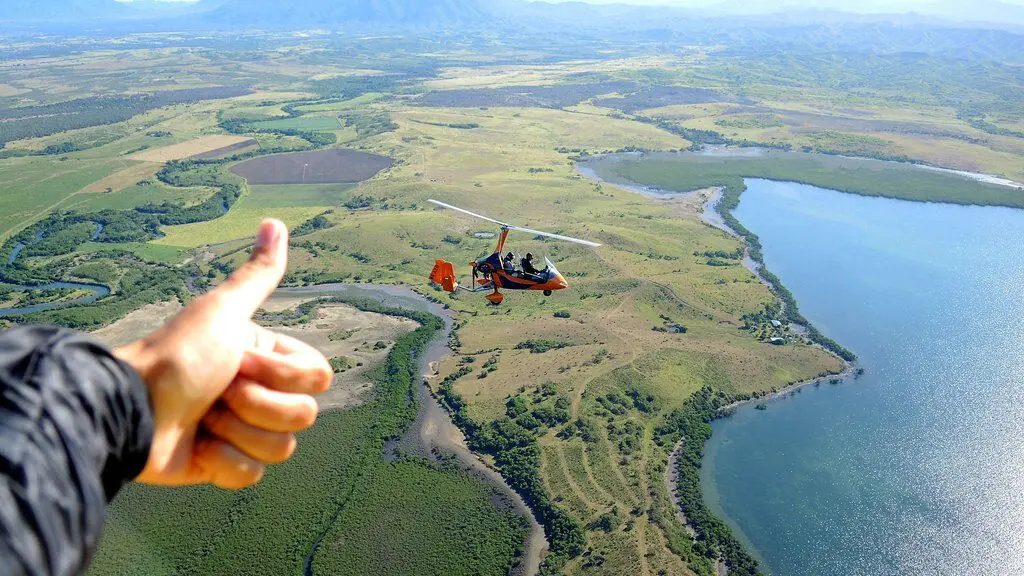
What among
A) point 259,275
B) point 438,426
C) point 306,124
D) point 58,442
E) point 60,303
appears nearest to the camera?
point 58,442

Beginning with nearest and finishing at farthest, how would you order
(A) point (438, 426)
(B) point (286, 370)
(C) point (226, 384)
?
(C) point (226, 384)
(B) point (286, 370)
(A) point (438, 426)

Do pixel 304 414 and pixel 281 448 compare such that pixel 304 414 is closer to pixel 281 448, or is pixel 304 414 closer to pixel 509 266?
pixel 281 448

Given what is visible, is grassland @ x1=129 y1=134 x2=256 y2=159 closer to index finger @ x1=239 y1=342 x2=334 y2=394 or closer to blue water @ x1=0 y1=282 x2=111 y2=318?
blue water @ x1=0 y1=282 x2=111 y2=318

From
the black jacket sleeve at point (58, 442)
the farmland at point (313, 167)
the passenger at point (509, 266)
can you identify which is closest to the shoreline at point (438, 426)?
the passenger at point (509, 266)

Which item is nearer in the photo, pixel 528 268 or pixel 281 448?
pixel 281 448

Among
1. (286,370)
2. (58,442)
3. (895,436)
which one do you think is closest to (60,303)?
(286,370)

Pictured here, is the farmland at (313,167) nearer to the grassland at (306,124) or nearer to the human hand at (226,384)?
the grassland at (306,124)
